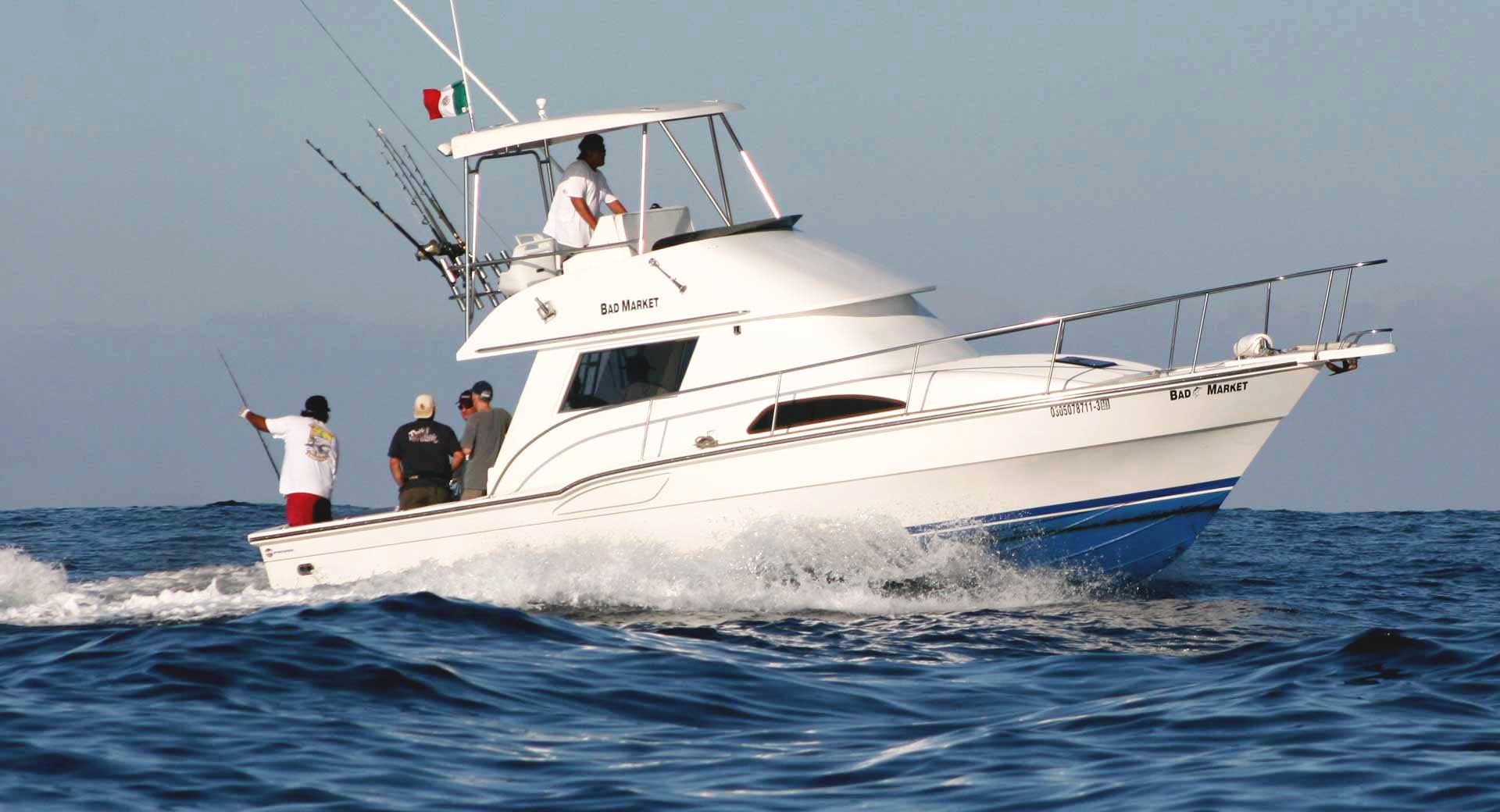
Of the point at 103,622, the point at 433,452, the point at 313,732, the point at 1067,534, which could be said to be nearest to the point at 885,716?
the point at 313,732

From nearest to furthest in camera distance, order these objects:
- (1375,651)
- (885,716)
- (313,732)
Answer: (313,732) < (885,716) < (1375,651)

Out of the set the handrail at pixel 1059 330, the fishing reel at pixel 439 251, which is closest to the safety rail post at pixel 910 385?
the handrail at pixel 1059 330

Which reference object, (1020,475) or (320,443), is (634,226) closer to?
(320,443)

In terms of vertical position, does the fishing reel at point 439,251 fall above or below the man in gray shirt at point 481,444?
above

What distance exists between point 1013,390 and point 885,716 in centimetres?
439

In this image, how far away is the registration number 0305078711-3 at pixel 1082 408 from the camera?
10758mm

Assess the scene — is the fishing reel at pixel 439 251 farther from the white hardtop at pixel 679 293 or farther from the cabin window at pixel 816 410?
the cabin window at pixel 816 410

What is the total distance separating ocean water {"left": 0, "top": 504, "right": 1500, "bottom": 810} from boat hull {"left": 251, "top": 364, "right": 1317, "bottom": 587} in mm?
199

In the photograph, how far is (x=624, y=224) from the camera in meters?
12.5

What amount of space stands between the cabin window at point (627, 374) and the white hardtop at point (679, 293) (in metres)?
0.14

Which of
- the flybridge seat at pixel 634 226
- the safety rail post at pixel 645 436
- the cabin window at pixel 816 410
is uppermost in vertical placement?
the flybridge seat at pixel 634 226

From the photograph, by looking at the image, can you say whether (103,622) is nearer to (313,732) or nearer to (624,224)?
(313,732)

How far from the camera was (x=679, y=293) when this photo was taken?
11789 millimetres

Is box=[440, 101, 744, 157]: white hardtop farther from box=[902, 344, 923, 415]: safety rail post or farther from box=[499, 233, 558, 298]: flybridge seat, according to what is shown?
box=[902, 344, 923, 415]: safety rail post
